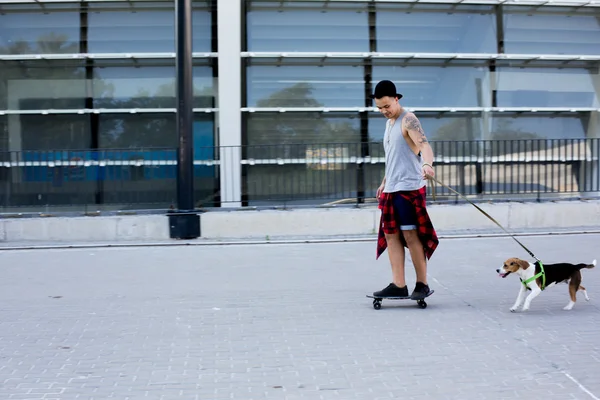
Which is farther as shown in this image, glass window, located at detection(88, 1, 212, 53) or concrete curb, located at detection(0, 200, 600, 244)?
glass window, located at detection(88, 1, 212, 53)

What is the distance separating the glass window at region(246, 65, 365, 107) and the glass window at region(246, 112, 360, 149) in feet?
0.63

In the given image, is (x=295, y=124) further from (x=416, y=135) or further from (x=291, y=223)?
(x=416, y=135)

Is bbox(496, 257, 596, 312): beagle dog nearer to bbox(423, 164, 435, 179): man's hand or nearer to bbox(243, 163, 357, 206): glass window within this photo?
bbox(423, 164, 435, 179): man's hand

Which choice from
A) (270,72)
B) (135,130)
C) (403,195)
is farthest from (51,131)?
(403,195)

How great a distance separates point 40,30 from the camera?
46.2ft

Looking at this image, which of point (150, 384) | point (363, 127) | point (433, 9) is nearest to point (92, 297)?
point (150, 384)

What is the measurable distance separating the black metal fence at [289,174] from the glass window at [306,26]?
218 centimetres

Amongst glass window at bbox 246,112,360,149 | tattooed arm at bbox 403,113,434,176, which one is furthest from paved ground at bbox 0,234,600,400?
glass window at bbox 246,112,360,149

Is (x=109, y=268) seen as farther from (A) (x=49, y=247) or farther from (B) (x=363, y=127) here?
(B) (x=363, y=127)

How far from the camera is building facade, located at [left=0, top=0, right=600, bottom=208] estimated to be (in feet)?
45.8

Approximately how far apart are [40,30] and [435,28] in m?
6.96

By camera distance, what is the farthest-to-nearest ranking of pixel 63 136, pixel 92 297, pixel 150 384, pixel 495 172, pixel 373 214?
pixel 63 136 < pixel 495 172 < pixel 373 214 < pixel 92 297 < pixel 150 384

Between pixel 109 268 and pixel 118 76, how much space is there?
589cm

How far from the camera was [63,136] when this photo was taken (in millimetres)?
14078
